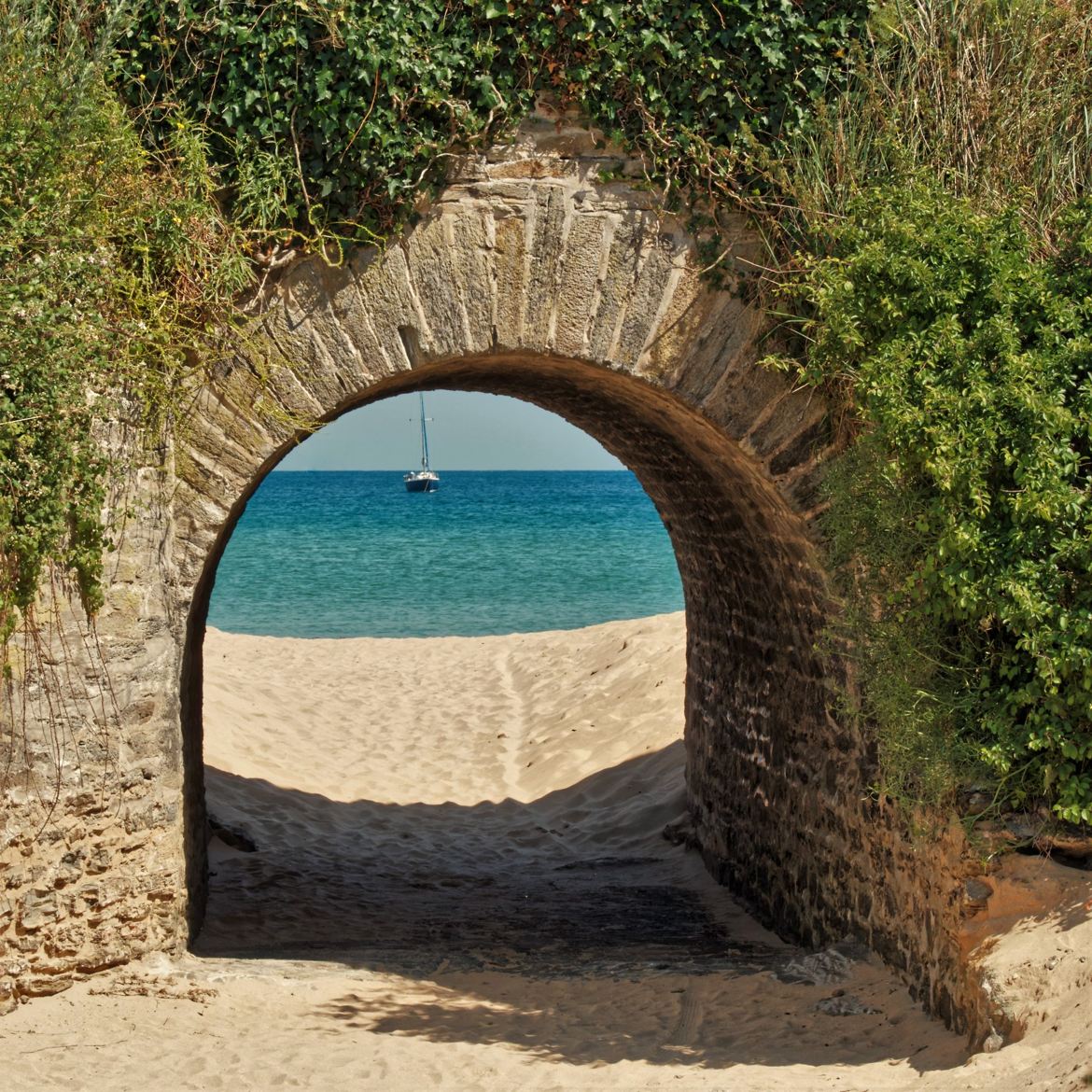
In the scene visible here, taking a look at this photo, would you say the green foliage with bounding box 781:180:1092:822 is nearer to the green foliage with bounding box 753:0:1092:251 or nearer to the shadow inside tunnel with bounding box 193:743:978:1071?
the green foliage with bounding box 753:0:1092:251

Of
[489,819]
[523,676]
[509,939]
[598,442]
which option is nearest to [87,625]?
[509,939]

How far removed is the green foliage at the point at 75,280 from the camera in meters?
4.16

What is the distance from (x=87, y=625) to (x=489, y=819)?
5049 millimetres

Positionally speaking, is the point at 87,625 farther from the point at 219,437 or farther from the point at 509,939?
the point at 509,939

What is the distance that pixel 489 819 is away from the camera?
29.8ft

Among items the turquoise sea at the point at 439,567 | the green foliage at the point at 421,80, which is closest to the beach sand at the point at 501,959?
the green foliage at the point at 421,80

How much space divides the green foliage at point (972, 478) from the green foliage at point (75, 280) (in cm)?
243

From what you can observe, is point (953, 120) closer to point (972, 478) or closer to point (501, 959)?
point (972, 478)

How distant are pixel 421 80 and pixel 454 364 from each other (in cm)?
136

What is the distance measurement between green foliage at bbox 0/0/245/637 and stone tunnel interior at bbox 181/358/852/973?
698mm

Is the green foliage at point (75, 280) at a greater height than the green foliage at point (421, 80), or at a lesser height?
lesser

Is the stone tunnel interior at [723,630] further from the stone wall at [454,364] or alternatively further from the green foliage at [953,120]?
the green foliage at [953,120]

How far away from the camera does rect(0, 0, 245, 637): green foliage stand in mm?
4156

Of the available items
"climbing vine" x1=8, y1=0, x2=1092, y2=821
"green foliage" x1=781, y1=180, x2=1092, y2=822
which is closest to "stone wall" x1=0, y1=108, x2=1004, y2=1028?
"climbing vine" x1=8, y1=0, x2=1092, y2=821
